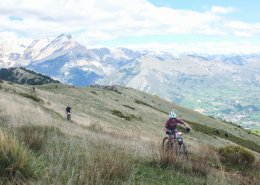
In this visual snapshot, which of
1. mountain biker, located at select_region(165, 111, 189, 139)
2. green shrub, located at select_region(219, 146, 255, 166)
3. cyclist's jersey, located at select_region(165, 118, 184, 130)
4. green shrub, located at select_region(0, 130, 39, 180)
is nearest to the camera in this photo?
green shrub, located at select_region(0, 130, 39, 180)

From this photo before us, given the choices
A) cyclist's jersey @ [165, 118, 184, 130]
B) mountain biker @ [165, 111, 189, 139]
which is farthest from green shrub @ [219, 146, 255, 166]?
cyclist's jersey @ [165, 118, 184, 130]

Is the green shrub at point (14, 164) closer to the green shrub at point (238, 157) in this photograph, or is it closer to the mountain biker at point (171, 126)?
the mountain biker at point (171, 126)

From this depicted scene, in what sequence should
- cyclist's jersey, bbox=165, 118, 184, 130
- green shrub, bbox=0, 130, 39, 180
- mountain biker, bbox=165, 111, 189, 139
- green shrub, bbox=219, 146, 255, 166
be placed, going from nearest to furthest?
green shrub, bbox=0, 130, 39, 180
green shrub, bbox=219, 146, 255, 166
mountain biker, bbox=165, 111, 189, 139
cyclist's jersey, bbox=165, 118, 184, 130

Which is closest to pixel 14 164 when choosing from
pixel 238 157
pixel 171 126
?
pixel 171 126

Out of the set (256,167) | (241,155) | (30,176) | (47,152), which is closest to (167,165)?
(47,152)

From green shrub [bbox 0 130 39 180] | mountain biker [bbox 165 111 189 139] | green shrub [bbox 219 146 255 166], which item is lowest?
green shrub [bbox 219 146 255 166]

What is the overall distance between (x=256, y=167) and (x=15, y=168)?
1202 centimetres

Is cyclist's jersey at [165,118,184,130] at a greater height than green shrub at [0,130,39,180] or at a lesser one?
lesser

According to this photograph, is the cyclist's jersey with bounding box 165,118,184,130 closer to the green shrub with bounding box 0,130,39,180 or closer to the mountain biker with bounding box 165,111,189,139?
the mountain biker with bounding box 165,111,189,139

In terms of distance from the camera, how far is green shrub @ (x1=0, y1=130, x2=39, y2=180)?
7432 millimetres

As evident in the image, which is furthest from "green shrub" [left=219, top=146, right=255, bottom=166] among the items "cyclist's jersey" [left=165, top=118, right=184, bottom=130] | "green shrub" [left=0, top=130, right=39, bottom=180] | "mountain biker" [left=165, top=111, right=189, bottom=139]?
"green shrub" [left=0, top=130, right=39, bottom=180]

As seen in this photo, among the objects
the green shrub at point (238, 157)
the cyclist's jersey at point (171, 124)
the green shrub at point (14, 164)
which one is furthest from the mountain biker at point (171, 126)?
the green shrub at point (14, 164)

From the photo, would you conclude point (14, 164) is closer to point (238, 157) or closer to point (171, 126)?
point (171, 126)

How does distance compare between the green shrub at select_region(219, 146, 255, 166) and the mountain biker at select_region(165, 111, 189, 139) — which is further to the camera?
the mountain biker at select_region(165, 111, 189, 139)
